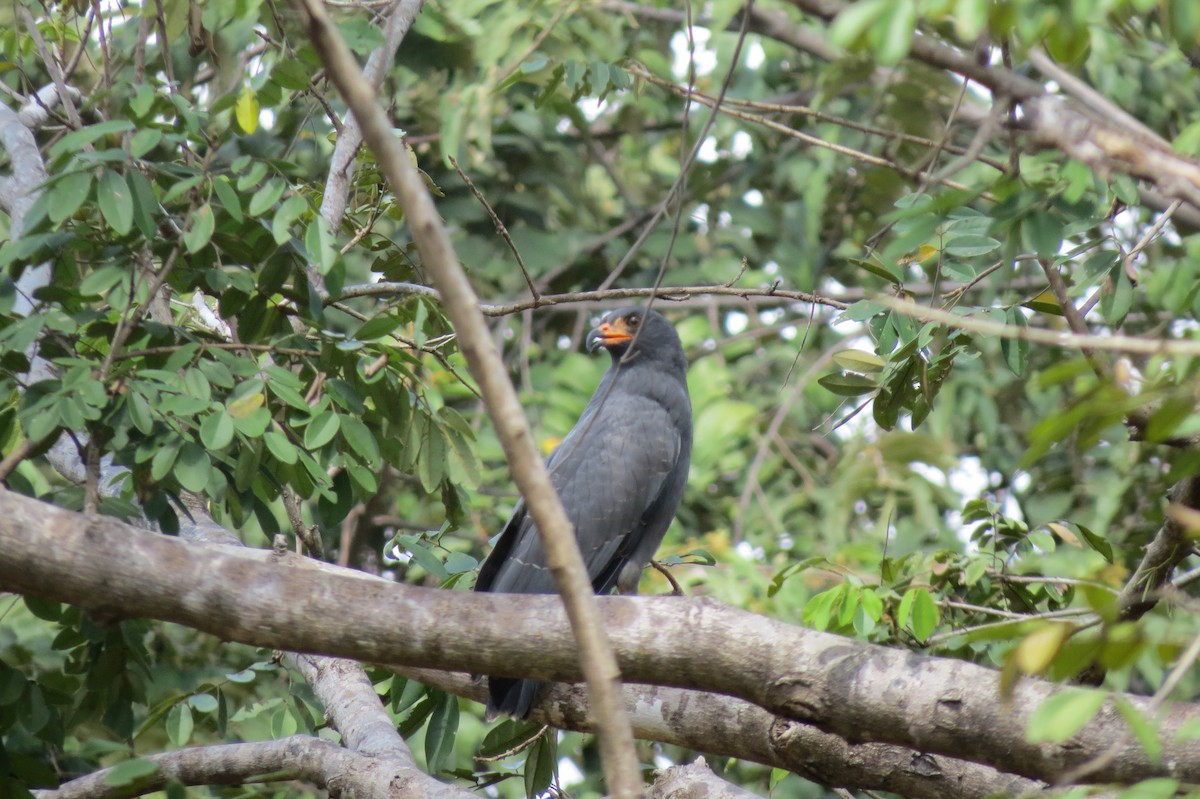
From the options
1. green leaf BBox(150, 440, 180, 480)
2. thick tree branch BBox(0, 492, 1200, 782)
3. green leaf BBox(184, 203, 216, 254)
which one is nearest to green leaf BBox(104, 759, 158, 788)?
thick tree branch BBox(0, 492, 1200, 782)

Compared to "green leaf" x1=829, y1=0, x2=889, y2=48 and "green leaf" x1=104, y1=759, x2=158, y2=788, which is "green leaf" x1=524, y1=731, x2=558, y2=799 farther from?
"green leaf" x1=829, y1=0, x2=889, y2=48

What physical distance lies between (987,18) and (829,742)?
5.74ft

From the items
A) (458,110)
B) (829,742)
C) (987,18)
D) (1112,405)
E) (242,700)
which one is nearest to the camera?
(1112,405)

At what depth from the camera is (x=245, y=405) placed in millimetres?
2891

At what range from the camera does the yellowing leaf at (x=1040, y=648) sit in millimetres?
1429

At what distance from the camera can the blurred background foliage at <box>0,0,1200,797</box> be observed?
8.22ft

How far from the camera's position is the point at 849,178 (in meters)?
7.08

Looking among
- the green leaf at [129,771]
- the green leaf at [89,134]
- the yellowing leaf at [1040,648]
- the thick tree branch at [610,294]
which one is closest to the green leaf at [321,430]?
the thick tree branch at [610,294]

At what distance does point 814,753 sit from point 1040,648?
4.68 ft

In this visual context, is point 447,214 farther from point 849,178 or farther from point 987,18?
point 987,18

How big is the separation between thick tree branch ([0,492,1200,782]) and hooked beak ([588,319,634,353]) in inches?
121

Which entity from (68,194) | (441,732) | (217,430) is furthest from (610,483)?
(68,194)

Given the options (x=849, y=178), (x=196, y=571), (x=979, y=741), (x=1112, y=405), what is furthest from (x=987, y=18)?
(x=849, y=178)

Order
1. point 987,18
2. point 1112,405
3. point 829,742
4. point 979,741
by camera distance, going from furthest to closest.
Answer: point 829,742
point 979,741
point 987,18
point 1112,405
